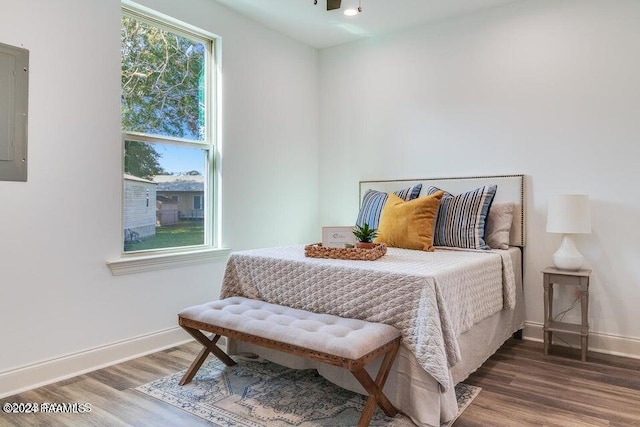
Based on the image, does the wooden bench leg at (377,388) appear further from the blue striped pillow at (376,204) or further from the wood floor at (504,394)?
the blue striped pillow at (376,204)

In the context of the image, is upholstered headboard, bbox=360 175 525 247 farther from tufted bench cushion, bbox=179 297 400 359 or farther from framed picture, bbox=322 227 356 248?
tufted bench cushion, bbox=179 297 400 359

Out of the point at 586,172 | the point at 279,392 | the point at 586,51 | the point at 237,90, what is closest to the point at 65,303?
the point at 279,392

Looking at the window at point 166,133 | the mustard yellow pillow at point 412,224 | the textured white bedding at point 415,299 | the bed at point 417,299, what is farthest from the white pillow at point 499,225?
the window at point 166,133

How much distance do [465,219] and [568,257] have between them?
0.71m

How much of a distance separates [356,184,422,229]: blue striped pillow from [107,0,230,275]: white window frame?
119 cm

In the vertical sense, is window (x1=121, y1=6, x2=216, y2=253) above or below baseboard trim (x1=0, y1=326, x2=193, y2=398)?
above

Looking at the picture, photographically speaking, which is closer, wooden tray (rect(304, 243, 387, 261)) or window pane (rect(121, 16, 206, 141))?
wooden tray (rect(304, 243, 387, 261))

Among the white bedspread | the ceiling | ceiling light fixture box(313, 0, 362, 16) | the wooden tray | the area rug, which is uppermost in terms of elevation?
the ceiling

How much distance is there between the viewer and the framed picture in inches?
107

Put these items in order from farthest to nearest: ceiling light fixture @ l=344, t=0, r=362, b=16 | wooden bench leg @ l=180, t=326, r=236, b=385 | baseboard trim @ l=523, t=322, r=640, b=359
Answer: ceiling light fixture @ l=344, t=0, r=362, b=16, baseboard trim @ l=523, t=322, r=640, b=359, wooden bench leg @ l=180, t=326, r=236, b=385

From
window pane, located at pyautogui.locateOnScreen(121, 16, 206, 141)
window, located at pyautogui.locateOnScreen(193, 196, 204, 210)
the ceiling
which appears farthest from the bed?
the ceiling

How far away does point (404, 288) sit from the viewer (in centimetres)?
208

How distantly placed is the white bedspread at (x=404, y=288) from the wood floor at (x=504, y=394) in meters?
0.39

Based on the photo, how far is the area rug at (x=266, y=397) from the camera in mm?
2057
